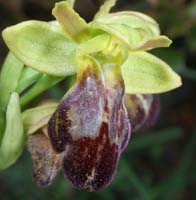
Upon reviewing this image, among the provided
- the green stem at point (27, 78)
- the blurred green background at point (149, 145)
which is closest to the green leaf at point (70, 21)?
the green stem at point (27, 78)

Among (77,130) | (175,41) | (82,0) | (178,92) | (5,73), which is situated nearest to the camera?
(77,130)

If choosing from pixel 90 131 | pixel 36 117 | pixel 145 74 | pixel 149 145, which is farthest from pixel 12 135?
pixel 149 145

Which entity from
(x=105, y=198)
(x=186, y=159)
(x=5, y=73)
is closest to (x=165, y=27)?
(x=186, y=159)

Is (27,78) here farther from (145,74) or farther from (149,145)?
(149,145)

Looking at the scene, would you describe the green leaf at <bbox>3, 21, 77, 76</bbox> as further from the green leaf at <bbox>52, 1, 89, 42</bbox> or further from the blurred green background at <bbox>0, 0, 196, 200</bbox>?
the blurred green background at <bbox>0, 0, 196, 200</bbox>

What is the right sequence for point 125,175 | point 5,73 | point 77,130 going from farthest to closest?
point 125,175
point 5,73
point 77,130

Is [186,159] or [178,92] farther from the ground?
[186,159]

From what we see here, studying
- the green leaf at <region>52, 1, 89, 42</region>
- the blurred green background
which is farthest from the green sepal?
the blurred green background

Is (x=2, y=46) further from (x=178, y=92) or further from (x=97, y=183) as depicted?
(x=97, y=183)
